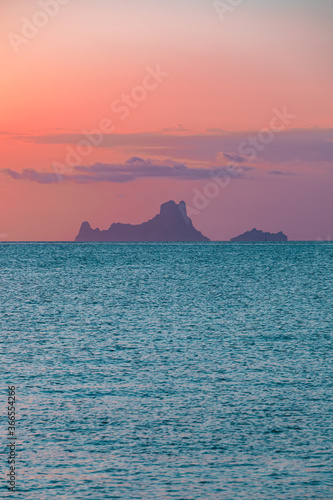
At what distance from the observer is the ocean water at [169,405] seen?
21.3 metres

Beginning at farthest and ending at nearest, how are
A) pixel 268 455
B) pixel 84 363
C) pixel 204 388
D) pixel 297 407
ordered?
pixel 84 363, pixel 204 388, pixel 297 407, pixel 268 455

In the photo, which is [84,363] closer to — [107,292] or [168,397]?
[168,397]

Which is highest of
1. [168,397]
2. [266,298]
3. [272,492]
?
[266,298]

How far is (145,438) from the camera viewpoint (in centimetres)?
2520

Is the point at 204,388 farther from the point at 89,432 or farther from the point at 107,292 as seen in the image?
the point at 107,292

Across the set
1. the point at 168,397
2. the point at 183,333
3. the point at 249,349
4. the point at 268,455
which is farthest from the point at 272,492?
the point at 183,333

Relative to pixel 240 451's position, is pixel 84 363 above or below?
above

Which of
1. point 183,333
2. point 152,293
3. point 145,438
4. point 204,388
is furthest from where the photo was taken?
point 152,293

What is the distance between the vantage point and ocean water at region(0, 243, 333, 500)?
21.3 metres

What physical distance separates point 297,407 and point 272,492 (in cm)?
933

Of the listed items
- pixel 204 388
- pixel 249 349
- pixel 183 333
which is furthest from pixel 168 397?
pixel 183 333

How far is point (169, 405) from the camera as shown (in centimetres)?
2967

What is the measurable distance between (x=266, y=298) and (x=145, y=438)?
58.3 meters

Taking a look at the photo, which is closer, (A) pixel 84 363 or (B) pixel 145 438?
(B) pixel 145 438
